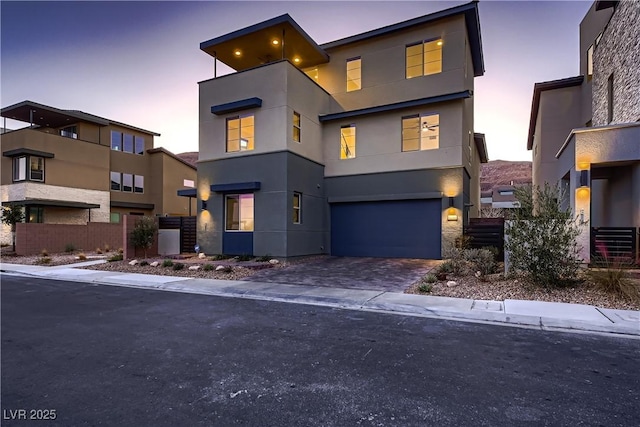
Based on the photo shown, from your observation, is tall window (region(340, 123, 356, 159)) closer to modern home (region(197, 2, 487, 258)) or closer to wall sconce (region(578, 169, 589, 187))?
modern home (region(197, 2, 487, 258))

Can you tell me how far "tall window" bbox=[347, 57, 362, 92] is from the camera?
17781mm

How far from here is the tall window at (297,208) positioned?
15633mm

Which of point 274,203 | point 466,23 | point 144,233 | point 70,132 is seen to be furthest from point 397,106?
point 70,132

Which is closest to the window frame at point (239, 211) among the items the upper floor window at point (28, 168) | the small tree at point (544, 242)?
the small tree at point (544, 242)

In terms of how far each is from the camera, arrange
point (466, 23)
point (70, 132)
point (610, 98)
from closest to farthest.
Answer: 1. point (610, 98)
2. point (466, 23)
3. point (70, 132)

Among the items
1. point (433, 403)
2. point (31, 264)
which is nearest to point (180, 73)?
point (31, 264)

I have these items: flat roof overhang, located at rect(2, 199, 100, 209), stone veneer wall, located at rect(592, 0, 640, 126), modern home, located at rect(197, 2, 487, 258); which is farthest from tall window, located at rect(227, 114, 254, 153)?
flat roof overhang, located at rect(2, 199, 100, 209)

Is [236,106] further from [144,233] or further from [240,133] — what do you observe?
[144,233]

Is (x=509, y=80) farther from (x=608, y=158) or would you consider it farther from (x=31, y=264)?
(x=31, y=264)

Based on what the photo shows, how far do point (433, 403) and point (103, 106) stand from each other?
32.9 metres

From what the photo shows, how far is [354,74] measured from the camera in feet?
58.9

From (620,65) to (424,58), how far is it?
289 inches

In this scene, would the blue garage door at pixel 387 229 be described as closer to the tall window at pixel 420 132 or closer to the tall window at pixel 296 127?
the tall window at pixel 420 132

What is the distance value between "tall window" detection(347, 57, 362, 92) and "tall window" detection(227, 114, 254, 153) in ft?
18.4
